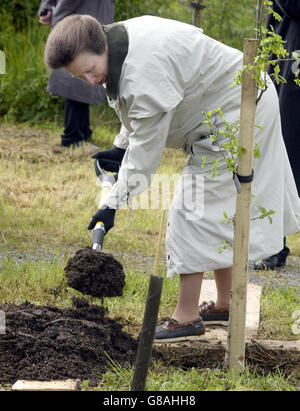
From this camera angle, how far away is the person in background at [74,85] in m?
Answer: 6.73

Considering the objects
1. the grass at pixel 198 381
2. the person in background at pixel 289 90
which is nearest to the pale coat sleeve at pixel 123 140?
the grass at pixel 198 381

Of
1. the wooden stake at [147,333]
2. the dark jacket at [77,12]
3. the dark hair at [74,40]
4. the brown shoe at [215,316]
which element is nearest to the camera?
the wooden stake at [147,333]

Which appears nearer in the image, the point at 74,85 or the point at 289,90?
the point at 289,90

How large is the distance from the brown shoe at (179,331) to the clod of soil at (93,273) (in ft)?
1.44

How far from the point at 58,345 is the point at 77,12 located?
4.54 metres

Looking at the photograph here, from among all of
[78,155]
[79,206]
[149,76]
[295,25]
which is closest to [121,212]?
[79,206]

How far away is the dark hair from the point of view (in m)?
2.76

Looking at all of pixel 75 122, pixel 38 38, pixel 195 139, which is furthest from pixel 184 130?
pixel 38 38

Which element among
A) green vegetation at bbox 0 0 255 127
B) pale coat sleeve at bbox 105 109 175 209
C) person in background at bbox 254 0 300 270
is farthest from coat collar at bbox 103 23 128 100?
green vegetation at bbox 0 0 255 127

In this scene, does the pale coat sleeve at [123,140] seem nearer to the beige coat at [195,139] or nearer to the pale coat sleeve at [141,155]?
the beige coat at [195,139]

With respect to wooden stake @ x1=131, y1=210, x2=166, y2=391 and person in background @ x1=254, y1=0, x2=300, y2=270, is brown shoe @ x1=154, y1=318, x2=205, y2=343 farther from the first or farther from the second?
person in background @ x1=254, y1=0, x2=300, y2=270

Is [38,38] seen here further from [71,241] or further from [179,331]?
[179,331]

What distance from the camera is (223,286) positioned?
3.46 m

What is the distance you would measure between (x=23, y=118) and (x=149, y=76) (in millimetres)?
5840
